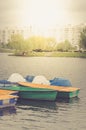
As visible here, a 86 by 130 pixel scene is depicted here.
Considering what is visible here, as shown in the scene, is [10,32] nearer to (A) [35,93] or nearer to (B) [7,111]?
(A) [35,93]

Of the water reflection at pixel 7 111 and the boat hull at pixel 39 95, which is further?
the boat hull at pixel 39 95

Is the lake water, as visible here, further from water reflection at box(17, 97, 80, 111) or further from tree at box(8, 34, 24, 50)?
tree at box(8, 34, 24, 50)

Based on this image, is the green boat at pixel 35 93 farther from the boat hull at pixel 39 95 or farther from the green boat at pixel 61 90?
the green boat at pixel 61 90

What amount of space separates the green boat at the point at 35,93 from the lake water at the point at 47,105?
29 centimetres

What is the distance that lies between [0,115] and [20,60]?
10.5 metres

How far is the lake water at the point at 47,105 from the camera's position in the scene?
49.7 feet

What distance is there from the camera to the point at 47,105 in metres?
18.6

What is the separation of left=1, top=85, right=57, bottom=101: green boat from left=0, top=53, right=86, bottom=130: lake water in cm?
29

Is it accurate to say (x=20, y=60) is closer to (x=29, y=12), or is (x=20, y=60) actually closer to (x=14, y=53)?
(x=14, y=53)

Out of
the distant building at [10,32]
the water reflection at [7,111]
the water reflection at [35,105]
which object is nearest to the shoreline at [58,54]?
the distant building at [10,32]

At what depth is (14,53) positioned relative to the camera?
26859mm

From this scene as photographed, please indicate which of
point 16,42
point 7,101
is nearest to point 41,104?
point 7,101

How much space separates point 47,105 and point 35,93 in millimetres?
1035

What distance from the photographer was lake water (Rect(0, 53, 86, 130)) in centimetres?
1514
